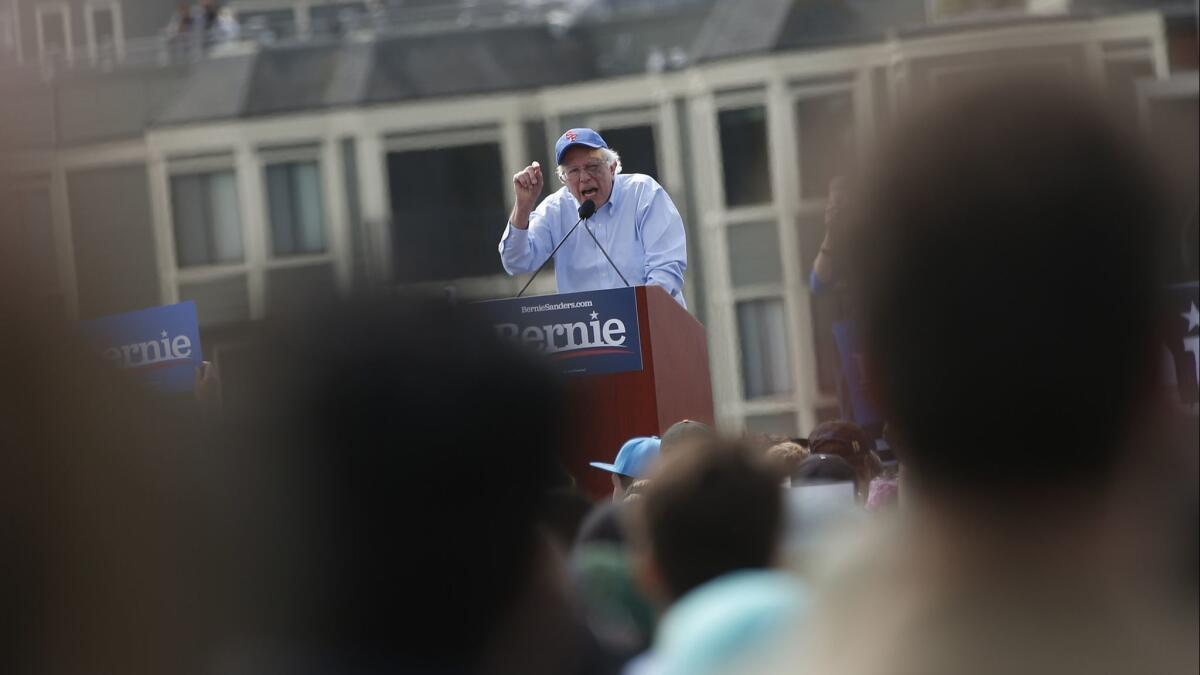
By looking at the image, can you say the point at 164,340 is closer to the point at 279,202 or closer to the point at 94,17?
the point at 279,202

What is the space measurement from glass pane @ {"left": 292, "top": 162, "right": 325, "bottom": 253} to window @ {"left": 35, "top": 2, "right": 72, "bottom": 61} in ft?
28.0

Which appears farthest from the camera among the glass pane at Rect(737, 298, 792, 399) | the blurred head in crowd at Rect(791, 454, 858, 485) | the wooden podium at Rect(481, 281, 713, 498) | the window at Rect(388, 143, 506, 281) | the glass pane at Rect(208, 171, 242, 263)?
the glass pane at Rect(208, 171, 242, 263)

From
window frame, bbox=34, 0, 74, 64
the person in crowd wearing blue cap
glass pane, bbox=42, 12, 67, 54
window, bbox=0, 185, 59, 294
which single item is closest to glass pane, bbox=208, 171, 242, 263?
window frame, bbox=34, 0, 74, 64

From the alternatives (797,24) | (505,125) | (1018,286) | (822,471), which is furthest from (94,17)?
(1018,286)

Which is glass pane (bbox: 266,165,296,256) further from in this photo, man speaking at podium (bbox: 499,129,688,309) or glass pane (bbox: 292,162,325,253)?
man speaking at podium (bbox: 499,129,688,309)

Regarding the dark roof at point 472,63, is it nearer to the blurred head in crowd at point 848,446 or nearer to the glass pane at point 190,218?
the glass pane at point 190,218

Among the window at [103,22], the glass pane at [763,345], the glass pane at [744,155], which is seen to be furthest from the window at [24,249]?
the window at [103,22]

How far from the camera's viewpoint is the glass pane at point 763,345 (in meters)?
34.3

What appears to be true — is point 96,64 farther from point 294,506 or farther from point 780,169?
point 294,506

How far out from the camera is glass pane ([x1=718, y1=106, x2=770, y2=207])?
35000mm

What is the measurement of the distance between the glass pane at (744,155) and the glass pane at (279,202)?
7.33 m

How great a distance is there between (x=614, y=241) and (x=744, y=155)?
27.4m

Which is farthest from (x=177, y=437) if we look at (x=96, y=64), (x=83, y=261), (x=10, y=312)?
(x=96, y=64)

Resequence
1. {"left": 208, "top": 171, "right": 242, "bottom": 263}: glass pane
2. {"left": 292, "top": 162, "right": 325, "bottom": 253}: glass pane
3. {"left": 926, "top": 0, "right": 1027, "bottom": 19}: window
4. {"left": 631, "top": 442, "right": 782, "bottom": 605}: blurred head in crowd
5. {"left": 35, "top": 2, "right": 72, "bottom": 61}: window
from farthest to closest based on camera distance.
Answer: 1. {"left": 35, "top": 2, "right": 72, "bottom": 61}: window
2. {"left": 208, "top": 171, "right": 242, "bottom": 263}: glass pane
3. {"left": 292, "top": 162, "right": 325, "bottom": 253}: glass pane
4. {"left": 926, "top": 0, "right": 1027, "bottom": 19}: window
5. {"left": 631, "top": 442, "right": 782, "bottom": 605}: blurred head in crowd
